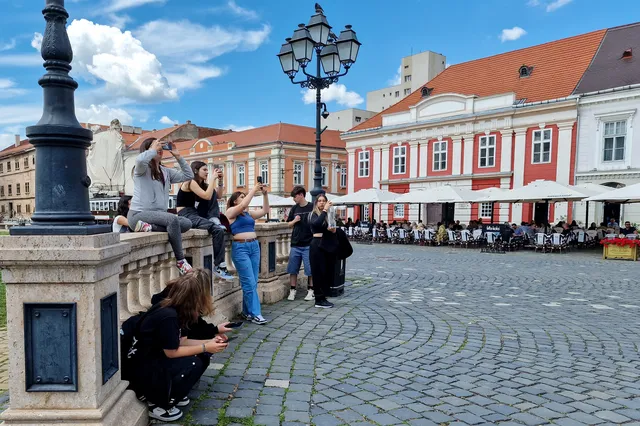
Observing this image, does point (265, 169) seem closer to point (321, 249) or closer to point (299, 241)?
point (299, 241)

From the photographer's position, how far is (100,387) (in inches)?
103

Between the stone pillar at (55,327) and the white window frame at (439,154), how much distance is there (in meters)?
29.4

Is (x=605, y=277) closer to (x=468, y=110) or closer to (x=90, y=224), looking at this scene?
(x=90, y=224)

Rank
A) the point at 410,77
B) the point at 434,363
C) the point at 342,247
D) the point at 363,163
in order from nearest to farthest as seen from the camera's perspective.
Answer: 1. the point at 434,363
2. the point at 342,247
3. the point at 363,163
4. the point at 410,77

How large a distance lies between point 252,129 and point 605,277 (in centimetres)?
4205

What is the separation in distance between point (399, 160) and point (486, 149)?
6598 millimetres

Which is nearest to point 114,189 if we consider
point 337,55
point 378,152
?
point 378,152

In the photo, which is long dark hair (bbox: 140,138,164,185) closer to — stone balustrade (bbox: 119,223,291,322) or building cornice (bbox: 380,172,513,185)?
stone balustrade (bbox: 119,223,291,322)

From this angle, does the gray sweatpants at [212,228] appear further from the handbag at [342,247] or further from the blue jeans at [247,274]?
the handbag at [342,247]

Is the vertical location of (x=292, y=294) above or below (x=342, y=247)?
below

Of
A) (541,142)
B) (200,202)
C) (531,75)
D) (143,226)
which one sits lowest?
(143,226)

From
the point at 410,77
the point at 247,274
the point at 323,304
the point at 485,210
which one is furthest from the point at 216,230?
the point at 410,77

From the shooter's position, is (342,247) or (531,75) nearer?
(342,247)

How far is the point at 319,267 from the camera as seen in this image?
23.0 feet
